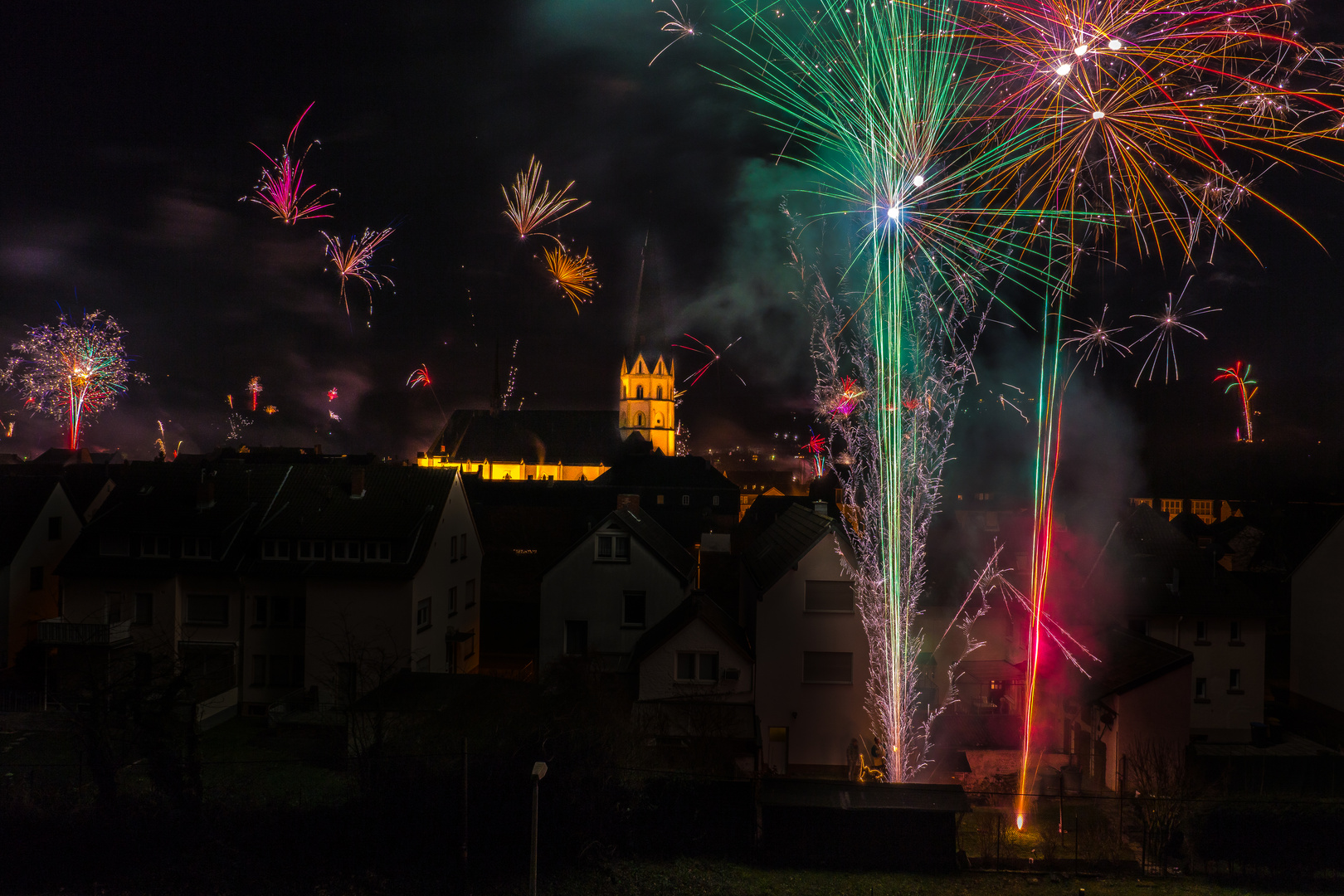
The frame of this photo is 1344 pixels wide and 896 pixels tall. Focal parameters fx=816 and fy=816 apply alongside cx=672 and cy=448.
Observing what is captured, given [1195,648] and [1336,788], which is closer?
[1336,788]

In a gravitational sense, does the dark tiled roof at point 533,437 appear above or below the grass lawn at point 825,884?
above

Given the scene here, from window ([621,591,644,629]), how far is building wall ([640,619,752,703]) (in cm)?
311

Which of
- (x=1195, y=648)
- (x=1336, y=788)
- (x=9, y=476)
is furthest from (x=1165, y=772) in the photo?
(x=9, y=476)

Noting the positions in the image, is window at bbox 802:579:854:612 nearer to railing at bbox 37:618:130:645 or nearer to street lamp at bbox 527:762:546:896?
street lamp at bbox 527:762:546:896

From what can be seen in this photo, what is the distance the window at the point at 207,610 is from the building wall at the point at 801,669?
15518 millimetres

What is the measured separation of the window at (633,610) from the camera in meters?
23.1

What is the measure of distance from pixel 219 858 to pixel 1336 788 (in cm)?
2101

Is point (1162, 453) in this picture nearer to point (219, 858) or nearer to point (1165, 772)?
point (1165, 772)

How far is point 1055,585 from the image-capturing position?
23156 millimetres

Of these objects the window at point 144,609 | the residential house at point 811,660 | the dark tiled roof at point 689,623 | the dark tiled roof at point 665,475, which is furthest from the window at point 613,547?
the dark tiled roof at point 665,475

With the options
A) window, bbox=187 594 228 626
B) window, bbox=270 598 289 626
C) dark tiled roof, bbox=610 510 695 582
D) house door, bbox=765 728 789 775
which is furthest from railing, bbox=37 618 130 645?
house door, bbox=765 728 789 775

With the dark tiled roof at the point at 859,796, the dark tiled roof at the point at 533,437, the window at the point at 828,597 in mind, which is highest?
the dark tiled roof at the point at 533,437

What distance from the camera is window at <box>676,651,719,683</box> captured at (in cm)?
2006

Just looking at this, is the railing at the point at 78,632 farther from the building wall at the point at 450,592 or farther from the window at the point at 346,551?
the building wall at the point at 450,592
